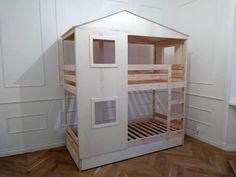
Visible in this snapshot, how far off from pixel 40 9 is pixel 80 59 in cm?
118

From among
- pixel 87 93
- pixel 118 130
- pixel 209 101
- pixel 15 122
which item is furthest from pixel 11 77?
pixel 209 101

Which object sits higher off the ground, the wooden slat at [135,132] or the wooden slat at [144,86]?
the wooden slat at [144,86]

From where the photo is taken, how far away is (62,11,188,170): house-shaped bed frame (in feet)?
6.97

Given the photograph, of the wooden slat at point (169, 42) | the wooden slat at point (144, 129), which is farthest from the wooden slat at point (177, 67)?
the wooden slat at point (144, 129)

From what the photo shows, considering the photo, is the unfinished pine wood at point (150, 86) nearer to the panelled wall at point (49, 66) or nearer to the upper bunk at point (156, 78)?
the upper bunk at point (156, 78)

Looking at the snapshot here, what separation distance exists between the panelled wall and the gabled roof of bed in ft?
2.04

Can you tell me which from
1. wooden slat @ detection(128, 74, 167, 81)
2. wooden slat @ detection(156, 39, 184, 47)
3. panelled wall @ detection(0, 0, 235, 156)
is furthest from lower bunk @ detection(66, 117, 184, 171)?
wooden slat @ detection(156, 39, 184, 47)

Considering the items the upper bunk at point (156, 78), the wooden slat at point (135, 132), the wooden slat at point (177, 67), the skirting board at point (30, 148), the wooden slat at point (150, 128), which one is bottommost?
the skirting board at point (30, 148)

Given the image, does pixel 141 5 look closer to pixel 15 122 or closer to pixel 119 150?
pixel 119 150

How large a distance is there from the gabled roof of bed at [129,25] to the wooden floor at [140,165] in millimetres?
1706

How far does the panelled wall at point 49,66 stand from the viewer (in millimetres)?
2531

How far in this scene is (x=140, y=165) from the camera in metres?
2.39

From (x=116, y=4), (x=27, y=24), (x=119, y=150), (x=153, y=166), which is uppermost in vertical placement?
(x=116, y=4)

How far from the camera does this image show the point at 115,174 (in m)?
2.19
